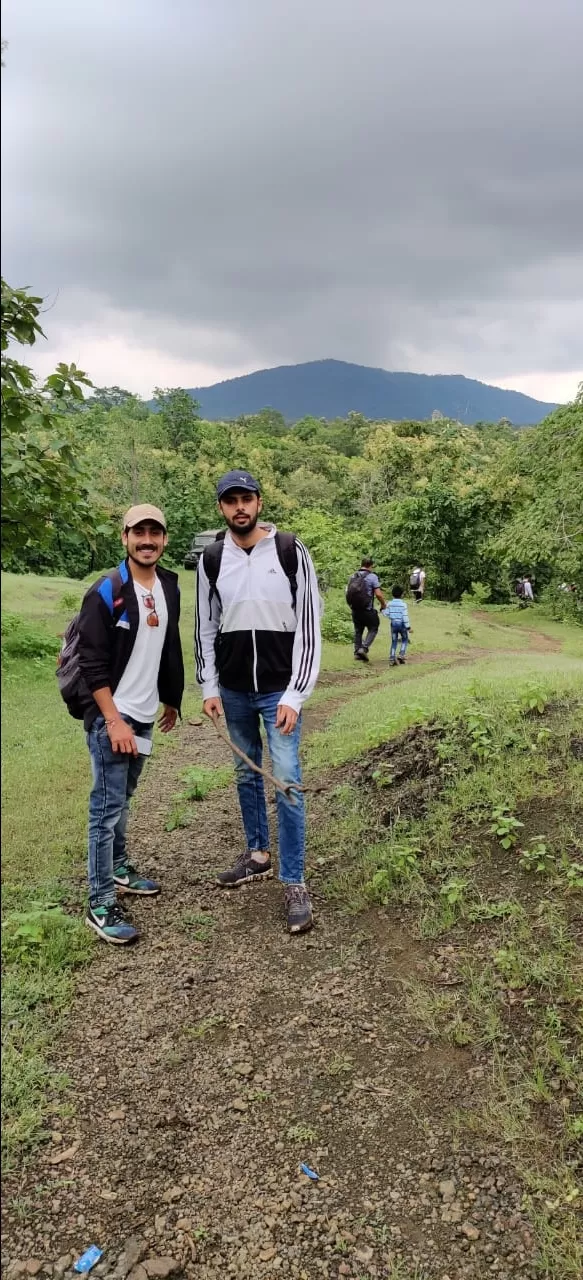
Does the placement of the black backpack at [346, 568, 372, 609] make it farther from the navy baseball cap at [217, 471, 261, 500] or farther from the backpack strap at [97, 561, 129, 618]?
the backpack strap at [97, 561, 129, 618]

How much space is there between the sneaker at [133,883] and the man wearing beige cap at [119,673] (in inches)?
11.6

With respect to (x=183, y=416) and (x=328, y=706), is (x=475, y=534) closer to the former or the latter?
(x=328, y=706)

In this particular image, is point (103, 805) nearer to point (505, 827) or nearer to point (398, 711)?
point (505, 827)

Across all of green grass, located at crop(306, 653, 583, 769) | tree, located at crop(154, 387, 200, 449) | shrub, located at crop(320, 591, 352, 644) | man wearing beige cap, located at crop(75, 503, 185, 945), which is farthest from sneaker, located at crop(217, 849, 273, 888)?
tree, located at crop(154, 387, 200, 449)

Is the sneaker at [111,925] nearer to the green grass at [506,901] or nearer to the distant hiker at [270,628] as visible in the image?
the distant hiker at [270,628]

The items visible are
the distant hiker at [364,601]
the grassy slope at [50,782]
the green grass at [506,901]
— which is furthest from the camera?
the distant hiker at [364,601]

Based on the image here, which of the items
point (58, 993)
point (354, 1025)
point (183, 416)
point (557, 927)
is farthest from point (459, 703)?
point (183, 416)

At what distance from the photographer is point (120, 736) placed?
11.7 feet

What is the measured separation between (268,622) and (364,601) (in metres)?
9.10

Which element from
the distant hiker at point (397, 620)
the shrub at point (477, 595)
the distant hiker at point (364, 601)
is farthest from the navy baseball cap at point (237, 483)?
the shrub at point (477, 595)

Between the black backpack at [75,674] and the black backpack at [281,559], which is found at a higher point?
the black backpack at [281,559]

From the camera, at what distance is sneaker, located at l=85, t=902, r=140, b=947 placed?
3666 millimetres

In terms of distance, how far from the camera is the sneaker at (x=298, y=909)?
3.79 meters

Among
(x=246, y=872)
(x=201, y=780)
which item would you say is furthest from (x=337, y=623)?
(x=246, y=872)
